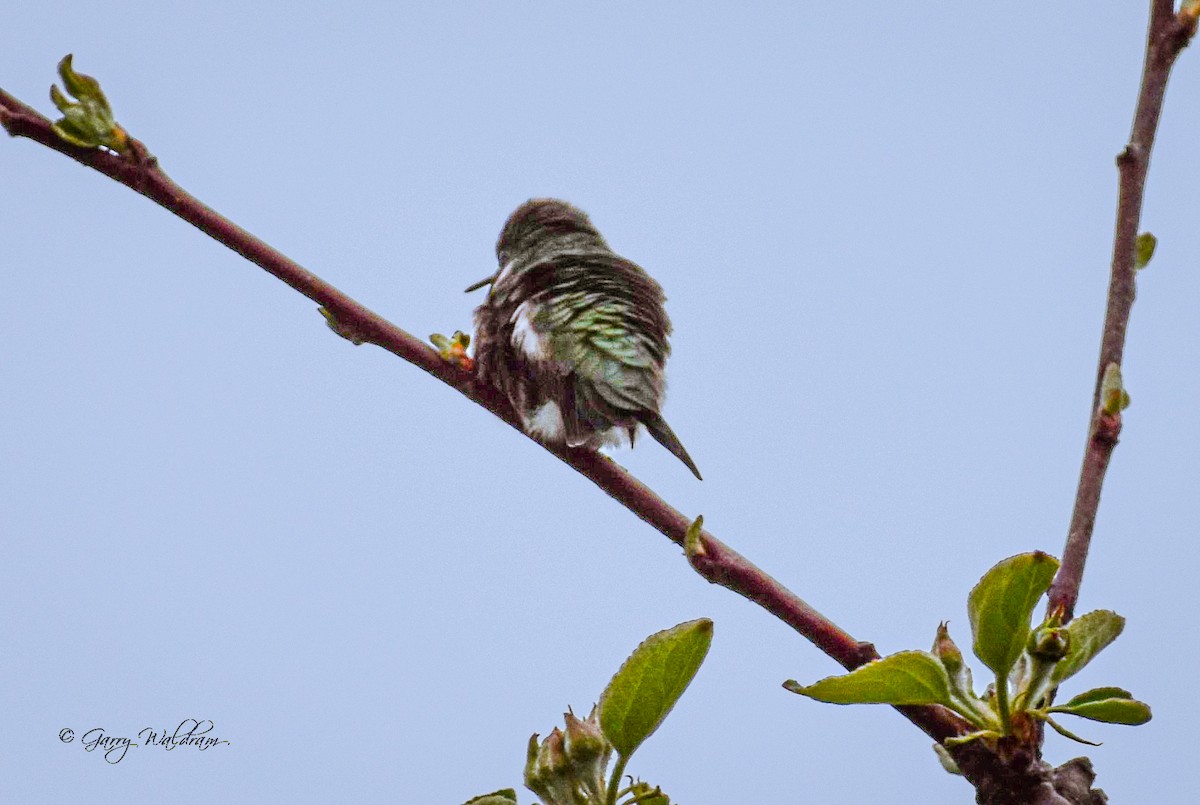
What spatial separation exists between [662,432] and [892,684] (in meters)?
1.46

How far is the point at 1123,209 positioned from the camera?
1.45 metres

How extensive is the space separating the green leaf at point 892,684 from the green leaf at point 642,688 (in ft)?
0.44

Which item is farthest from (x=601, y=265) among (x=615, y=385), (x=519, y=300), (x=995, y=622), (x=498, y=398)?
(x=995, y=622)

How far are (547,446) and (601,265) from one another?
3.73 feet

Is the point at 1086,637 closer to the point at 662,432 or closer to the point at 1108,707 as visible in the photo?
the point at 1108,707

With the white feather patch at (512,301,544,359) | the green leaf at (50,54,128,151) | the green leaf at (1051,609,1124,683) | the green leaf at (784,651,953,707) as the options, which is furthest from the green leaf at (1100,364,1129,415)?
the white feather patch at (512,301,544,359)

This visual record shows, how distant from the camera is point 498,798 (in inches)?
48.9

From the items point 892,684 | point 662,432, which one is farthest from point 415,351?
point 892,684

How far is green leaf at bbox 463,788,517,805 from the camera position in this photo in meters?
1.24

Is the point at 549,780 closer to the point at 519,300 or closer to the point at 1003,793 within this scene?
the point at 1003,793

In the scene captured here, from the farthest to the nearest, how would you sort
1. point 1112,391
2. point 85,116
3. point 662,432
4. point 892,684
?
1. point 662,432
2. point 85,116
3. point 1112,391
4. point 892,684

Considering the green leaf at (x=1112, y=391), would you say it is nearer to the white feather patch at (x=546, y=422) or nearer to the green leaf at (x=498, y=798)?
the green leaf at (x=498, y=798)

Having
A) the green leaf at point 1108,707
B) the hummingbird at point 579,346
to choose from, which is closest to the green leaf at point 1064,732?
the green leaf at point 1108,707

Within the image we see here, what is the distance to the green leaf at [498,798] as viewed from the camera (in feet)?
4.06
